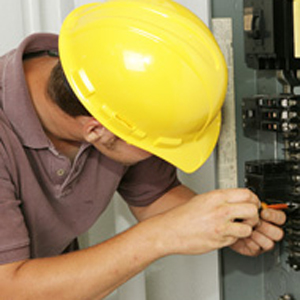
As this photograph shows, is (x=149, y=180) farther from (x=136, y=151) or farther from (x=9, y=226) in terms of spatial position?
(x=9, y=226)

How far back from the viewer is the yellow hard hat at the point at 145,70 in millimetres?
1057

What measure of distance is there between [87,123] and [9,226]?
26cm

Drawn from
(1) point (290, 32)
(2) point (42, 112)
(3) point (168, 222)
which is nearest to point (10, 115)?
(2) point (42, 112)

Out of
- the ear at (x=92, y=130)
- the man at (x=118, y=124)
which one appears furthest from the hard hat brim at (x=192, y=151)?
the ear at (x=92, y=130)

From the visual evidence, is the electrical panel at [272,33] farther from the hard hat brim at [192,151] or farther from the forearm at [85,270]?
the forearm at [85,270]

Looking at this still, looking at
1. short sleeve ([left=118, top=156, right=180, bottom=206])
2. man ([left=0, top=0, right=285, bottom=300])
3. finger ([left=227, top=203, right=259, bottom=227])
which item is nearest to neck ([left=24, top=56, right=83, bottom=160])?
man ([left=0, top=0, right=285, bottom=300])

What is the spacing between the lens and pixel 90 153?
1355mm

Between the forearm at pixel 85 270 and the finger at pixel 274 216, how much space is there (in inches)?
11.3

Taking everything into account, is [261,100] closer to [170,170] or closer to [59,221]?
[170,170]

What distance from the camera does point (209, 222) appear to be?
3.49 ft

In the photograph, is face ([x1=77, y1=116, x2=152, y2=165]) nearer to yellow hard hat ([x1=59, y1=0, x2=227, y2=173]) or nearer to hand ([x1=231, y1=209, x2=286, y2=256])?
yellow hard hat ([x1=59, y1=0, x2=227, y2=173])

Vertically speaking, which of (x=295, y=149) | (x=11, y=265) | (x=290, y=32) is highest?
(x=290, y=32)

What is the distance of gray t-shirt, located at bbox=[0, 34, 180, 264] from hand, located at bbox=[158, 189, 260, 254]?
293mm

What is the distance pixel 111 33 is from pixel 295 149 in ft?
1.71
